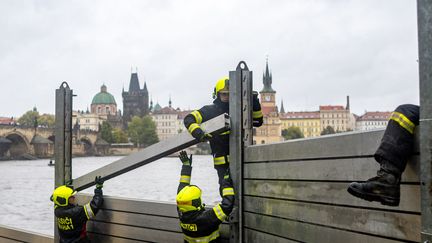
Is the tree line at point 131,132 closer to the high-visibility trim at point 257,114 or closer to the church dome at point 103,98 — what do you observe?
the church dome at point 103,98

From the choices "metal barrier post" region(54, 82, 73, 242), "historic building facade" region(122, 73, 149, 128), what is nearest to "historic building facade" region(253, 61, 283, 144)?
"historic building facade" region(122, 73, 149, 128)

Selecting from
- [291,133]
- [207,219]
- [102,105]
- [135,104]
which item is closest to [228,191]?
[207,219]

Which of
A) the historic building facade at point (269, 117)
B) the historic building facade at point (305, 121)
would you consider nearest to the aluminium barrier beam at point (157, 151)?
the historic building facade at point (269, 117)

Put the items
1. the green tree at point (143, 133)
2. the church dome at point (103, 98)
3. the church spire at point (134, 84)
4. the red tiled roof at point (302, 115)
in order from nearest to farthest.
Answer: the green tree at point (143, 133) → the red tiled roof at point (302, 115) → the church dome at point (103, 98) → the church spire at point (134, 84)

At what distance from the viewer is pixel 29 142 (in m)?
85.9

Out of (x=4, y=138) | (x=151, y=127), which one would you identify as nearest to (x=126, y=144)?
(x=151, y=127)

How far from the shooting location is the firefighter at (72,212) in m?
5.37

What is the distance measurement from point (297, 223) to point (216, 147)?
133 centimetres

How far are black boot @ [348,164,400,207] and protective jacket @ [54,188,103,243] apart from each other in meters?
3.60

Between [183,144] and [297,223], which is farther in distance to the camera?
[183,144]

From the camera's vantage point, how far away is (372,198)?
2.28 m

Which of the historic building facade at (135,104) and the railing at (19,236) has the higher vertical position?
the historic building facade at (135,104)

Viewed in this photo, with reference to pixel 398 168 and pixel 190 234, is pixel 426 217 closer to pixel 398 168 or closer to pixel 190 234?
pixel 398 168

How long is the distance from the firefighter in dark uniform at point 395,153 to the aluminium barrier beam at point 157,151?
1.93 m
